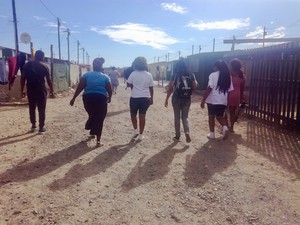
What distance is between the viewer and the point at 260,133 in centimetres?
788

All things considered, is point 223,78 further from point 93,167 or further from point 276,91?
point 93,167

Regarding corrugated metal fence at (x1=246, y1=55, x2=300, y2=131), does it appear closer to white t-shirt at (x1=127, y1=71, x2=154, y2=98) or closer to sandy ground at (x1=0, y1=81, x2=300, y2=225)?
sandy ground at (x1=0, y1=81, x2=300, y2=225)

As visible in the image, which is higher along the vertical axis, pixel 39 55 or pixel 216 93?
pixel 39 55

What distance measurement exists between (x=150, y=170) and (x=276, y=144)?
11.2 ft

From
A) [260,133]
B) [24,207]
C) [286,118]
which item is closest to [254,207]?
[24,207]

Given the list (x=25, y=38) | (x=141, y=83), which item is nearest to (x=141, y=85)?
(x=141, y=83)

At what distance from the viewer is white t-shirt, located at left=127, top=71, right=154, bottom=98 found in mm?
6457

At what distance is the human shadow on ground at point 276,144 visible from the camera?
553cm

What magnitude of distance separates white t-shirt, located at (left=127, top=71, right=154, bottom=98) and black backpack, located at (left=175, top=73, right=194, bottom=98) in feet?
2.05

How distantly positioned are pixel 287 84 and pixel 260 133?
1510 millimetres

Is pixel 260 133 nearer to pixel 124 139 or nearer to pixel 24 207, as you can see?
pixel 124 139

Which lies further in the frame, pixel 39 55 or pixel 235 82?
pixel 235 82

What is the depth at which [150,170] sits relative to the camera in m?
4.82

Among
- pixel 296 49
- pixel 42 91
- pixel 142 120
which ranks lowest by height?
pixel 142 120
